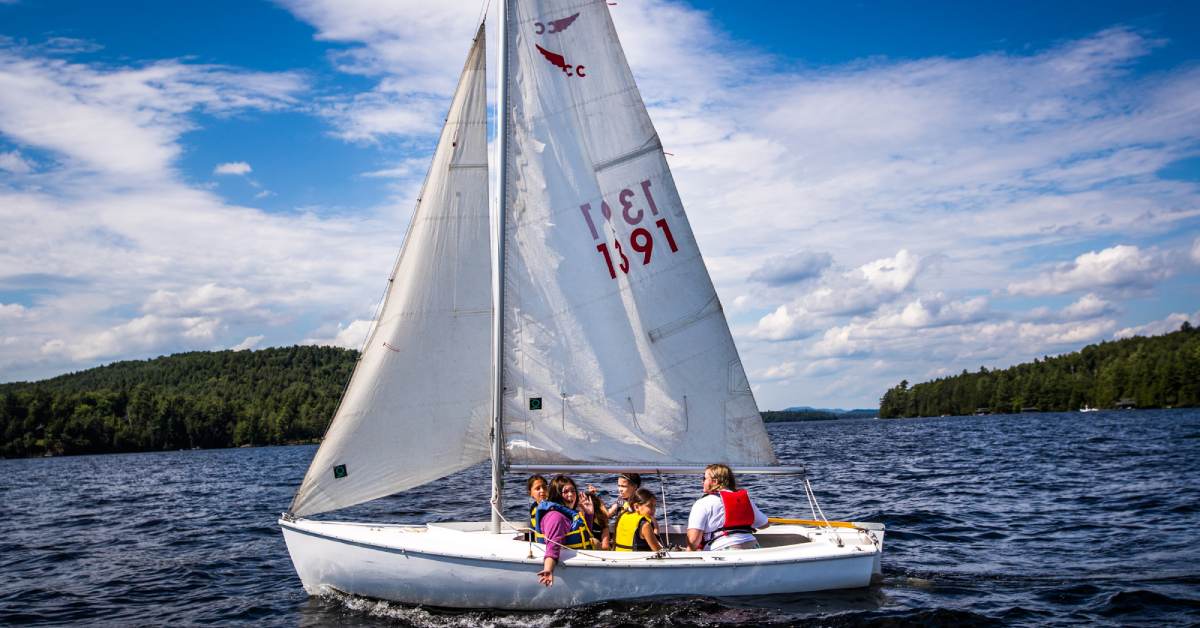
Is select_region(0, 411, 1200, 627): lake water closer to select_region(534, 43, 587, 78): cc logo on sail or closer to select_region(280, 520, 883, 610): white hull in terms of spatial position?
select_region(280, 520, 883, 610): white hull

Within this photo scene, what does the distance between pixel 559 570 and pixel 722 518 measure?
2.22 m

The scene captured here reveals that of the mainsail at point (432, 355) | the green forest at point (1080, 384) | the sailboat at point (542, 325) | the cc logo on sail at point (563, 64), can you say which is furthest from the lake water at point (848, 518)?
the green forest at point (1080, 384)

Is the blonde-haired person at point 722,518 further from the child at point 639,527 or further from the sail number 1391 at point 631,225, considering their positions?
the sail number 1391 at point 631,225

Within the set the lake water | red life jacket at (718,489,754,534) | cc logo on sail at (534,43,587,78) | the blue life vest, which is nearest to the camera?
the lake water

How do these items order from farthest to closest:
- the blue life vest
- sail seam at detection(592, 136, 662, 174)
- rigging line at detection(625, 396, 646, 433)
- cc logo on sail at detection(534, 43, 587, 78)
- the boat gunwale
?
rigging line at detection(625, 396, 646, 433) → sail seam at detection(592, 136, 662, 174) → cc logo on sail at detection(534, 43, 587, 78) → the blue life vest → the boat gunwale

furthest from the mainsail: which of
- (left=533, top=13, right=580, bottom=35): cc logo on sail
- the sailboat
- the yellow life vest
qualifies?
the yellow life vest

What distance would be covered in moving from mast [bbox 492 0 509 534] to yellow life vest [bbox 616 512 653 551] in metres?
1.65

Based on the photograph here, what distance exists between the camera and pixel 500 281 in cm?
1134

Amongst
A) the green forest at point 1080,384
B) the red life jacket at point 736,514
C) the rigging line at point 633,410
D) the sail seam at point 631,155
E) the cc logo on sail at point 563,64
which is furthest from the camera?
the green forest at point 1080,384

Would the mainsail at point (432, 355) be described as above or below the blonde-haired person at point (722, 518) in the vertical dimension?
above

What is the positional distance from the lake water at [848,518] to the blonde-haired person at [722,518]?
2.76 feet

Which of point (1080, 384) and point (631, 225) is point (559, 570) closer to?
point (631, 225)

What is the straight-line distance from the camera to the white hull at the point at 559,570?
33.6 ft

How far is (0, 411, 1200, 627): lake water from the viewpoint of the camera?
1042 cm
